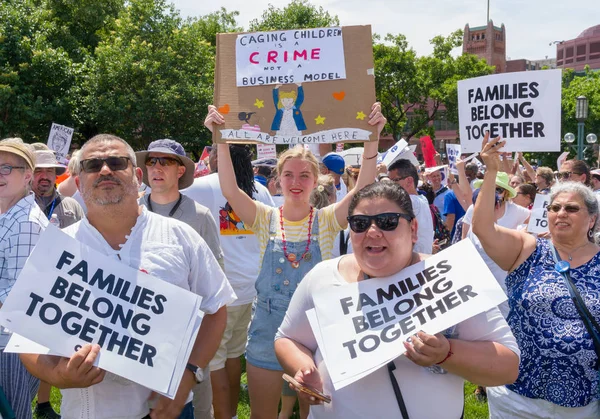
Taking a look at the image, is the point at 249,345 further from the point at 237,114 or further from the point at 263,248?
the point at 237,114

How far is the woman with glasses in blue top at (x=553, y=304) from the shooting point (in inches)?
110

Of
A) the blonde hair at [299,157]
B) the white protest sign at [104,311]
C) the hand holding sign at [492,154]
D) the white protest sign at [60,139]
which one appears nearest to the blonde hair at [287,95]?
the blonde hair at [299,157]

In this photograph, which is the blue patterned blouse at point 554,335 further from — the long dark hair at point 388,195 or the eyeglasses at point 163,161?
the eyeglasses at point 163,161

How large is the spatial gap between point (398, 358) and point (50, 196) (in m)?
3.87

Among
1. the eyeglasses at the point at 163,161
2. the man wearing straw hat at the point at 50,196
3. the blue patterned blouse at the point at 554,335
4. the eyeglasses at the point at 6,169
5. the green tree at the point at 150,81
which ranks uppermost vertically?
the green tree at the point at 150,81

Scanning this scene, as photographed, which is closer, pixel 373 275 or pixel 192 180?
pixel 373 275

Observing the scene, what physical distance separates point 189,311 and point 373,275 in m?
0.78

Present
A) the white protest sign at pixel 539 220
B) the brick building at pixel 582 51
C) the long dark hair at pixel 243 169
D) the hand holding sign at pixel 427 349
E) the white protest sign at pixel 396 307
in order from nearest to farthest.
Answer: the hand holding sign at pixel 427 349, the white protest sign at pixel 396 307, the long dark hair at pixel 243 169, the white protest sign at pixel 539 220, the brick building at pixel 582 51

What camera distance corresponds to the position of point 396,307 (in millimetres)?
2180

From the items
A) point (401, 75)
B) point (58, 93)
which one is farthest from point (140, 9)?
point (401, 75)

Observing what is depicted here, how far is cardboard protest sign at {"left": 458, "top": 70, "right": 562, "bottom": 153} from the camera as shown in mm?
4316

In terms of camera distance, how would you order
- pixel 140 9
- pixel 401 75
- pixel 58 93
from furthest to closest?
1. pixel 401 75
2. pixel 140 9
3. pixel 58 93

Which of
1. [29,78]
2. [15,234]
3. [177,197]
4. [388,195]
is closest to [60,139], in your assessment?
[177,197]

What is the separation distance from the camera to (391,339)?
6.82 ft
